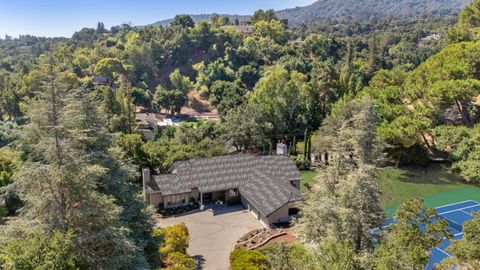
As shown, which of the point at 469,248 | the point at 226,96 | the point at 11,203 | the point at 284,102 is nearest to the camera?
the point at 469,248

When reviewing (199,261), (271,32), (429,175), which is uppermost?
(271,32)

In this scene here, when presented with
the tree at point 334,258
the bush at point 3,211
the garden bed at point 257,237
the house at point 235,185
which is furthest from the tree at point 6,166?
the tree at point 334,258

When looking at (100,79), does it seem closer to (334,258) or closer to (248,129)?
(248,129)

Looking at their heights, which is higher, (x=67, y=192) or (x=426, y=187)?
(x=67, y=192)

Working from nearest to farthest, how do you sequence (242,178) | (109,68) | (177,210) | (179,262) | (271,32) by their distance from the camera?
(179,262), (177,210), (242,178), (109,68), (271,32)

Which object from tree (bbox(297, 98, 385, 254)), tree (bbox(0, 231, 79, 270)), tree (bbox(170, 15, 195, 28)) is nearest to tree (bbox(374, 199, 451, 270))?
tree (bbox(297, 98, 385, 254))

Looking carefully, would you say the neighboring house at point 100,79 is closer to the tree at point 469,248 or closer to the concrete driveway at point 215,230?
the concrete driveway at point 215,230

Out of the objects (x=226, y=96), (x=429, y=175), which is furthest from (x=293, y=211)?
(x=226, y=96)
